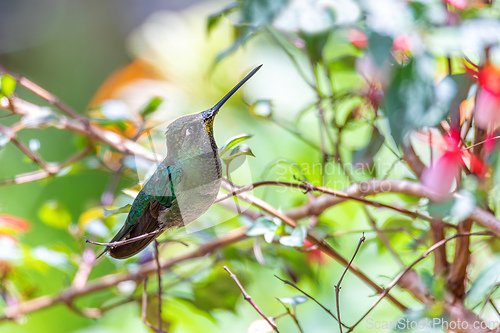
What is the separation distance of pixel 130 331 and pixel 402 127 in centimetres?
119

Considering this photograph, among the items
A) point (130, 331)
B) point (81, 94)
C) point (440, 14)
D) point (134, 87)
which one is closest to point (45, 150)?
point (134, 87)

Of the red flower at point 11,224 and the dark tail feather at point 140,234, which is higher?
the dark tail feather at point 140,234

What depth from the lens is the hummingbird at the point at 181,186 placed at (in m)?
0.41

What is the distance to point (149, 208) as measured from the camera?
0.43m

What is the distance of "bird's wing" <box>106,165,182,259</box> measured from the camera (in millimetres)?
416

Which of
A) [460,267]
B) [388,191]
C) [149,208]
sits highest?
[149,208]

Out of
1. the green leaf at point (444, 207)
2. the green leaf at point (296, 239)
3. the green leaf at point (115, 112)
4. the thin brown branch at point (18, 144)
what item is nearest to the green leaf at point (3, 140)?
the thin brown branch at point (18, 144)

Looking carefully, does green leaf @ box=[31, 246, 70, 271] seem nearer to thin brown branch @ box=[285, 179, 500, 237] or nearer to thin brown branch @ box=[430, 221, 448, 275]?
thin brown branch @ box=[285, 179, 500, 237]

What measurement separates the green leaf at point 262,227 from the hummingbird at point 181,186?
13 cm

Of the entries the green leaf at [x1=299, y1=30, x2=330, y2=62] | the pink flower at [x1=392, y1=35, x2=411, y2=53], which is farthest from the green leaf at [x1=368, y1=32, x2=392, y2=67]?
the pink flower at [x1=392, y1=35, x2=411, y2=53]

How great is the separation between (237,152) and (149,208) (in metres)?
0.11

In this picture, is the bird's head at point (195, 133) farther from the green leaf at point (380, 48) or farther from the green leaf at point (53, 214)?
the green leaf at point (53, 214)

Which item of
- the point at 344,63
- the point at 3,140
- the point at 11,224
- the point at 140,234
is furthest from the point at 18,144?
the point at 344,63

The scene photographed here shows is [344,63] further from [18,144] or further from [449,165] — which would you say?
[18,144]
